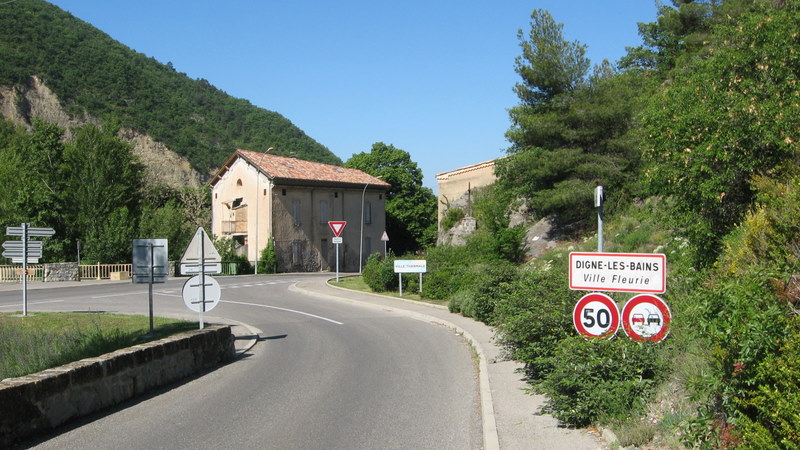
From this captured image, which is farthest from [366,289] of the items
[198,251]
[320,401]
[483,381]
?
[320,401]

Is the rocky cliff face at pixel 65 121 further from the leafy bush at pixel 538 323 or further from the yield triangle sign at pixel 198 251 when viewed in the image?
the leafy bush at pixel 538 323

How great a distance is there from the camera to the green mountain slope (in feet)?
275

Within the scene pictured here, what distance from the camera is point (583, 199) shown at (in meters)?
25.8

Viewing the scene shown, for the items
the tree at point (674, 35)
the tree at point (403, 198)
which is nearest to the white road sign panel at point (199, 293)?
the tree at point (674, 35)

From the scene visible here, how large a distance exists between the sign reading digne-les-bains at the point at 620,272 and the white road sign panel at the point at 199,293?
7.79 metres

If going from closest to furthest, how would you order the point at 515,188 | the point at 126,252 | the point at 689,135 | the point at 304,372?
1. the point at 689,135
2. the point at 304,372
3. the point at 515,188
4. the point at 126,252

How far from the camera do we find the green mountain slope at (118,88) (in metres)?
83.9

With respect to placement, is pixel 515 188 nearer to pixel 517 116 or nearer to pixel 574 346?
pixel 517 116

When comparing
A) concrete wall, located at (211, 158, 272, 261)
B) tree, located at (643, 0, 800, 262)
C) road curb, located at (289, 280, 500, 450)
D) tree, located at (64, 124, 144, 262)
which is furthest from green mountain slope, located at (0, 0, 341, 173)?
tree, located at (643, 0, 800, 262)

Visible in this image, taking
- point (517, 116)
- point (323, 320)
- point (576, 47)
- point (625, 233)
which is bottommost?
point (323, 320)

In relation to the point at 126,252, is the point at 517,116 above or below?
above

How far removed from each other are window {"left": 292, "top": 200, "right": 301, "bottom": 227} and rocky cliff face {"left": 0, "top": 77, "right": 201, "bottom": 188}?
2598cm

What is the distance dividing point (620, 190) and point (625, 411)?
20.7 m

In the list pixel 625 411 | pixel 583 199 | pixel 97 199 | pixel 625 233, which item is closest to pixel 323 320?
pixel 625 233
